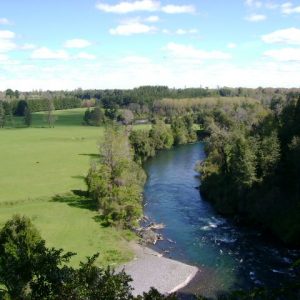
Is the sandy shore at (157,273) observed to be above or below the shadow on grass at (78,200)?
below

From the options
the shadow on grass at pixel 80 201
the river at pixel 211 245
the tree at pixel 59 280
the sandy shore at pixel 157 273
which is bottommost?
the sandy shore at pixel 157 273

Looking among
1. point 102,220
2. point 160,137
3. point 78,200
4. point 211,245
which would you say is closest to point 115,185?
point 102,220

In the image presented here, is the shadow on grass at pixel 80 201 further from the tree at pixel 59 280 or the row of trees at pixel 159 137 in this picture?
the tree at pixel 59 280

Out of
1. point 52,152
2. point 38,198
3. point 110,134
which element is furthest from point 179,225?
point 52,152

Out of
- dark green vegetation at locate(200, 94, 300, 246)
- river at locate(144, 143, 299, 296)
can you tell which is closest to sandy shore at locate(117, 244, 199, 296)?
river at locate(144, 143, 299, 296)

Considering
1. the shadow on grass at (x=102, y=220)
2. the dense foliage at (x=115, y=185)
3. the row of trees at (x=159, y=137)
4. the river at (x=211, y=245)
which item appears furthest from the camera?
the row of trees at (x=159, y=137)

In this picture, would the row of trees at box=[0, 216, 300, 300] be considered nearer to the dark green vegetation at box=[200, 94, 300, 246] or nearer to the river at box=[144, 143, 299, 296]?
the river at box=[144, 143, 299, 296]

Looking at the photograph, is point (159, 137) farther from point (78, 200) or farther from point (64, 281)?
point (64, 281)

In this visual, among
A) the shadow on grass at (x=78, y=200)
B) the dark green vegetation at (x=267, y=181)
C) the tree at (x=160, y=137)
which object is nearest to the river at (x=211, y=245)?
the dark green vegetation at (x=267, y=181)
